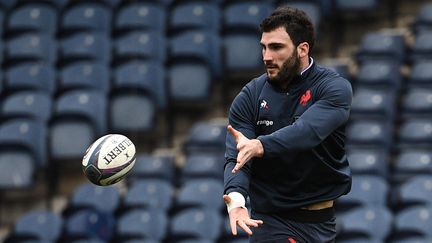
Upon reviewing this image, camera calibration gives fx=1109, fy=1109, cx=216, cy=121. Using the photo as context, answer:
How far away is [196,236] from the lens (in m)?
9.95

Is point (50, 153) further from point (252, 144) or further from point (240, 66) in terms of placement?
point (252, 144)

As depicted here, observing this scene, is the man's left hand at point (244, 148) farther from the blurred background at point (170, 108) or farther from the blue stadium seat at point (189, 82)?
the blue stadium seat at point (189, 82)

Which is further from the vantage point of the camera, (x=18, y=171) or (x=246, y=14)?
(x=246, y=14)

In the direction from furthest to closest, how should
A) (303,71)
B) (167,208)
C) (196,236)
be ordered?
(167,208) → (196,236) → (303,71)

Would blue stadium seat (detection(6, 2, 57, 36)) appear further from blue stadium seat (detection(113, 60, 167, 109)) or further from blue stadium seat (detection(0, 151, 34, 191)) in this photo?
blue stadium seat (detection(0, 151, 34, 191))

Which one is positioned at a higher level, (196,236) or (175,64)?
(175,64)

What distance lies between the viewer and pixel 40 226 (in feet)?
35.1

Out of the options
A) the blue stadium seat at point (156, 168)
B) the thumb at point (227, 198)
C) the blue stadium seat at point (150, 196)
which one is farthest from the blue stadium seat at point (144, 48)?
the thumb at point (227, 198)

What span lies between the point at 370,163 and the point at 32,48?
4200 mm

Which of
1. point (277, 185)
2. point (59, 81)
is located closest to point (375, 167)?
point (59, 81)

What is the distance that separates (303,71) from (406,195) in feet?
15.6

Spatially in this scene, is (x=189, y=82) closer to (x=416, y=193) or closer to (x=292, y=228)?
(x=416, y=193)

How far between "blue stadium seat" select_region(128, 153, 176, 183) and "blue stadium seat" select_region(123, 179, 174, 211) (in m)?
0.26

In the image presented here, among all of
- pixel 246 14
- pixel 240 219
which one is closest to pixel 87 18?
pixel 246 14
